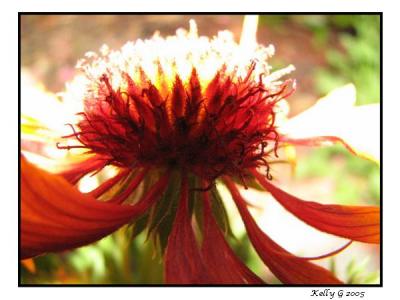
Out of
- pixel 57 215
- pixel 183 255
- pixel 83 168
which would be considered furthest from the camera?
pixel 83 168

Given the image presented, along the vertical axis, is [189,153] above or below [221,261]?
above

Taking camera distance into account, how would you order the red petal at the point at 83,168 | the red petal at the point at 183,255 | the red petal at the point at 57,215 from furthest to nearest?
the red petal at the point at 83,168 → the red petal at the point at 183,255 → the red petal at the point at 57,215

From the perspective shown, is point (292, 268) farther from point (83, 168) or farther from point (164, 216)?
point (83, 168)

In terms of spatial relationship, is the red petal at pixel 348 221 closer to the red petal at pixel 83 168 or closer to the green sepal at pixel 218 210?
the green sepal at pixel 218 210

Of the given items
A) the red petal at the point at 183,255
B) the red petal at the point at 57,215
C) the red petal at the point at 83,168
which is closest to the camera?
the red petal at the point at 57,215

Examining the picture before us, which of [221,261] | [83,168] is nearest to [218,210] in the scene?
[221,261]

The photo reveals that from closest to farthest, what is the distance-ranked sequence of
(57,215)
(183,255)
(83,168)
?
(57,215) < (183,255) < (83,168)

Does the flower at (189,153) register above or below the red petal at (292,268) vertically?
above

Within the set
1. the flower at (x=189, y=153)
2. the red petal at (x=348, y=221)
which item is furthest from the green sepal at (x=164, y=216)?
the red petal at (x=348, y=221)
